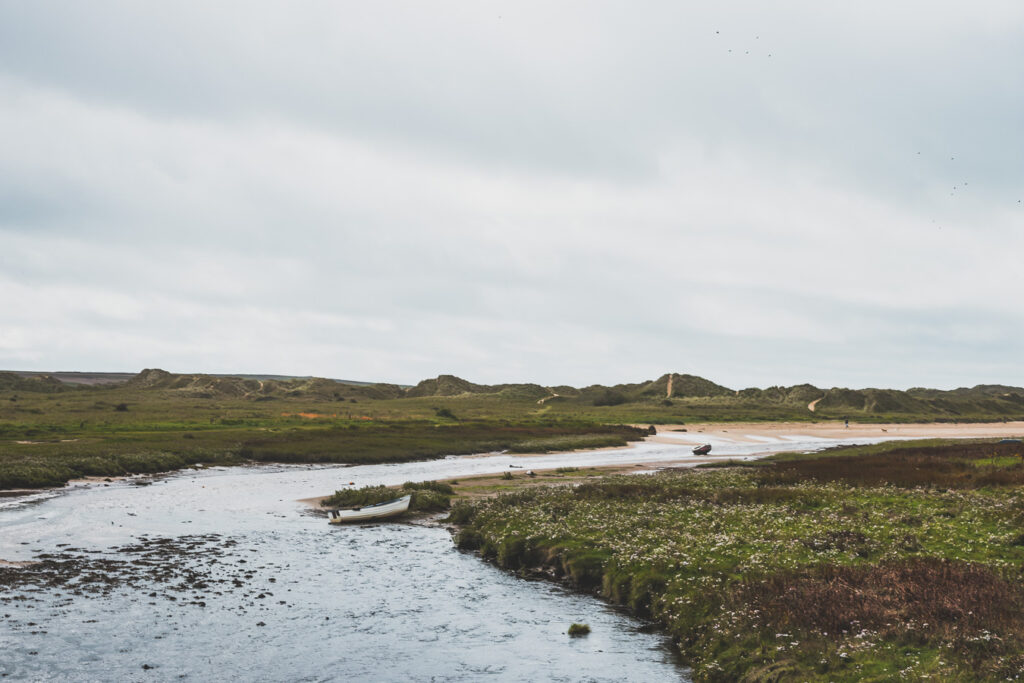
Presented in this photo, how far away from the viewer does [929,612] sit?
17.3 metres

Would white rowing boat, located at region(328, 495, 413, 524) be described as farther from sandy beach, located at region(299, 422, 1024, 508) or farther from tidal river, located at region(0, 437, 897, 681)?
sandy beach, located at region(299, 422, 1024, 508)

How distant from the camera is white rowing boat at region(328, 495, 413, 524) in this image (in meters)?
44.9

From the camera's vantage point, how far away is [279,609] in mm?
25984

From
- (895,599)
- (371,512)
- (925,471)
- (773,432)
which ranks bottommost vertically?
(371,512)

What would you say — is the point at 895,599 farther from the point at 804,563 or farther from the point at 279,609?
the point at 279,609

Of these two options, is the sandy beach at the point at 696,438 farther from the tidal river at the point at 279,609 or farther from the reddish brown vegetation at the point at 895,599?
the reddish brown vegetation at the point at 895,599

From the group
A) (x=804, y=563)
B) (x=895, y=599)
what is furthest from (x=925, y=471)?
(x=895, y=599)

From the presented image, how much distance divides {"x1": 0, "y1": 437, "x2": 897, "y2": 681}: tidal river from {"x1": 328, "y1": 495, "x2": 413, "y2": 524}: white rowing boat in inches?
47.2

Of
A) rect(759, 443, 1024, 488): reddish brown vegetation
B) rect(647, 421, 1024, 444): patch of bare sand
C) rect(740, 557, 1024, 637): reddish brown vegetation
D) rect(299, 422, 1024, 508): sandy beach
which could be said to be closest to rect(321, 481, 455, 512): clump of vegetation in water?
rect(299, 422, 1024, 508): sandy beach

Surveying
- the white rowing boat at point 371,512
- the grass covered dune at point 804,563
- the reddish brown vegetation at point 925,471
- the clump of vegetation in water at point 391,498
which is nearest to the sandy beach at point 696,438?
the clump of vegetation in water at point 391,498

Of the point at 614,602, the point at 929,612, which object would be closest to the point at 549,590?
the point at 614,602

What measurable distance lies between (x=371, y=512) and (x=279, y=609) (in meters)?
19.7

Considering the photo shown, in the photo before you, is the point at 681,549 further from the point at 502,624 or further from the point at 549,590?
the point at 502,624

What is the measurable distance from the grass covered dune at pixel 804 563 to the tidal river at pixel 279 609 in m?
1.75
